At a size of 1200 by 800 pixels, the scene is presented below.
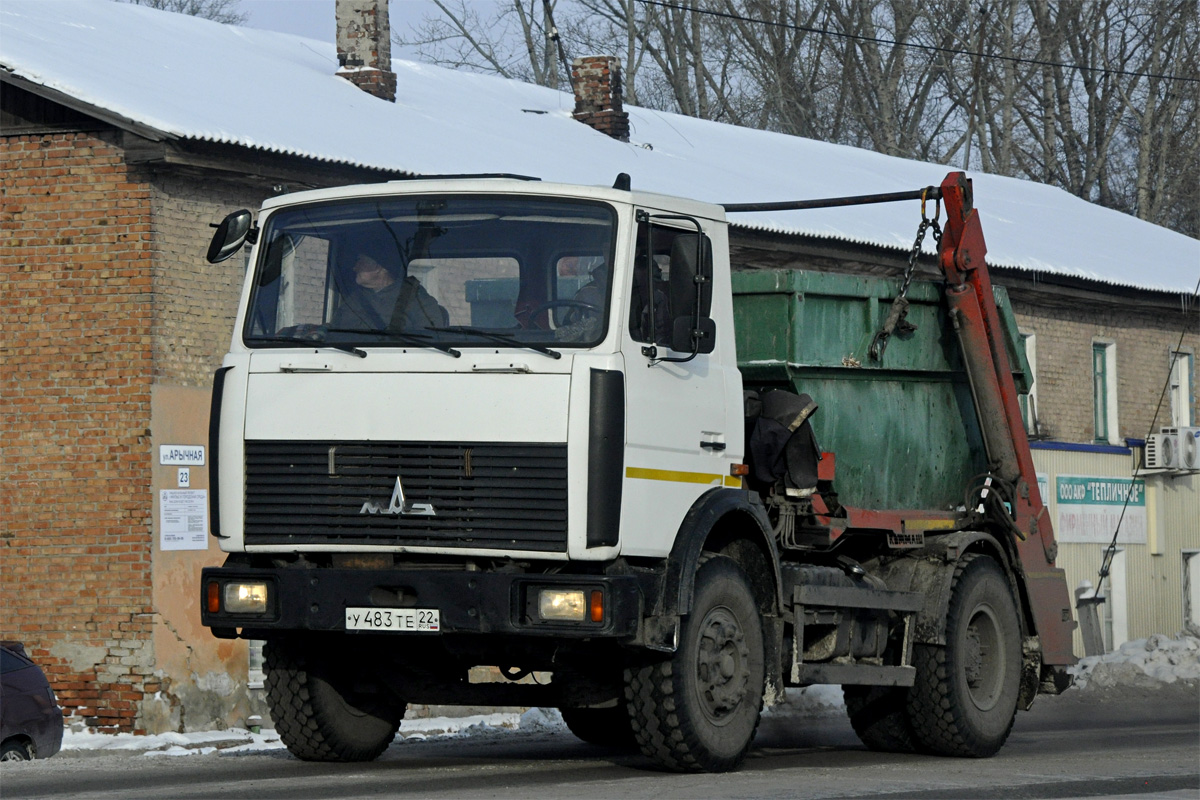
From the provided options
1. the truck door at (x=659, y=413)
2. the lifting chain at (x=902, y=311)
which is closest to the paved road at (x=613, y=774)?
the truck door at (x=659, y=413)

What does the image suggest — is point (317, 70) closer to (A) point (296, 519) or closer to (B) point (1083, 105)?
(A) point (296, 519)

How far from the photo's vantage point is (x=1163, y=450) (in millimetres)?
29031

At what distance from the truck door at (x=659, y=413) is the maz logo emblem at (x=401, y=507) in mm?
897

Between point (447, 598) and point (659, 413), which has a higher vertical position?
point (659, 413)

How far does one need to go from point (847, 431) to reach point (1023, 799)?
2.88 m

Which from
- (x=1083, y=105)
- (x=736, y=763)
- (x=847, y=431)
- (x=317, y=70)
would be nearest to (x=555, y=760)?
(x=736, y=763)

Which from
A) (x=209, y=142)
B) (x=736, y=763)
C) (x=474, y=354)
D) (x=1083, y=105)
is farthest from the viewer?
(x=1083, y=105)

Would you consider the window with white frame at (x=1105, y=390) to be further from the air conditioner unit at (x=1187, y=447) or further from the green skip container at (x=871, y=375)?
the green skip container at (x=871, y=375)

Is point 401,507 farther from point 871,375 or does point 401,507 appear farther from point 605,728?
point 871,375

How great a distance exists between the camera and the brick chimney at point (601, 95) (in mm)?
25625

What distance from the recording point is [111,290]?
16297mm

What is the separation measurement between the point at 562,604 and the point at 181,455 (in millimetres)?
8561

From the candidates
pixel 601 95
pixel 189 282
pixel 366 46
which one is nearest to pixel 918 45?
pixel 601 95

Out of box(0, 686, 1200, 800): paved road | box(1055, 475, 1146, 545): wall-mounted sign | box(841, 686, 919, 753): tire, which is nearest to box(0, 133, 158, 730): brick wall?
box(0, 686, 1200, 800): paved road
